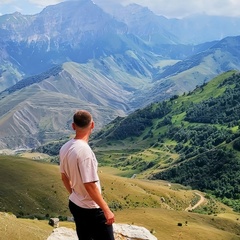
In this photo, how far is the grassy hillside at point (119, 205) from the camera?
84.3 metres

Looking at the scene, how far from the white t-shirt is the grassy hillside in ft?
102

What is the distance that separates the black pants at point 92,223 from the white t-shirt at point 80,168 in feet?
0.91

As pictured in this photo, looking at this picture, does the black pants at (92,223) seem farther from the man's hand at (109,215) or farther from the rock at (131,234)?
the rock at (131,234)

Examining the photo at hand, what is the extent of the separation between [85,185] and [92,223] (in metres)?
1.86

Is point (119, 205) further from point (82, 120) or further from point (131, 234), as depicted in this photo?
point (82, 120)

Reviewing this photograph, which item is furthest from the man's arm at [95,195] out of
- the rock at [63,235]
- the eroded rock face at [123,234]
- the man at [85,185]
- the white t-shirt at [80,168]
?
the rock at [63,235]

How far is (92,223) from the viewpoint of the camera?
1553 cm

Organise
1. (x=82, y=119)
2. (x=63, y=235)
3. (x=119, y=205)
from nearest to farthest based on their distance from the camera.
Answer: (x=82, y=119)
(x=63, y=235)
(x=119, y=205)

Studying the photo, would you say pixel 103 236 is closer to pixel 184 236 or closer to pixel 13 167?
pixel 184 236

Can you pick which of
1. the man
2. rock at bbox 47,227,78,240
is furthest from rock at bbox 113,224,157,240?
the man

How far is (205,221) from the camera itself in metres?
112

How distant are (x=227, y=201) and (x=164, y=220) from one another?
97238 millimetres

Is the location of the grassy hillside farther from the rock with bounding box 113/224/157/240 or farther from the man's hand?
the man's hand

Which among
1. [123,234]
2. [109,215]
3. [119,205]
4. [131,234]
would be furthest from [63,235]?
[119,205]
